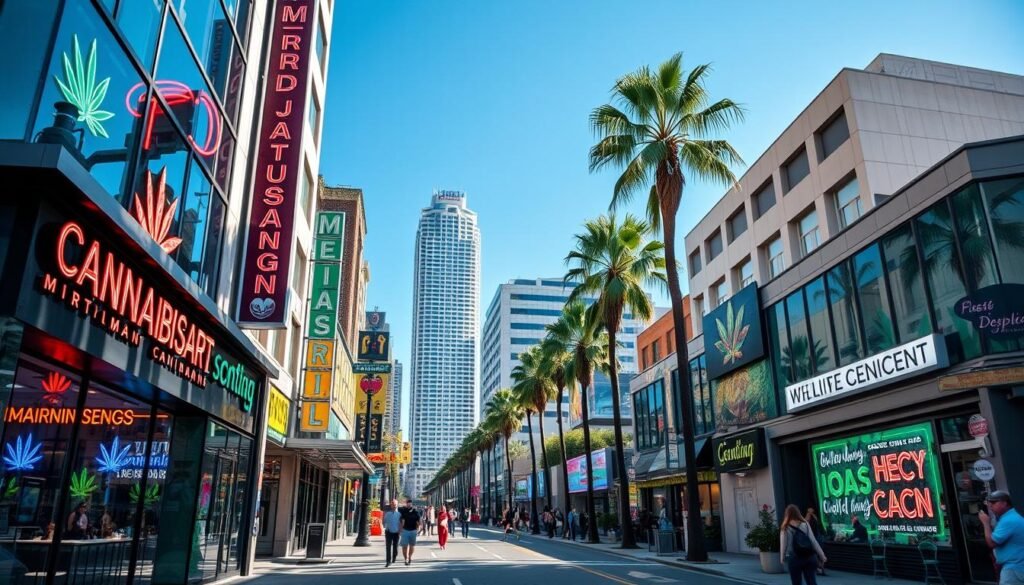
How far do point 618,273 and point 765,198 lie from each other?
7246mm

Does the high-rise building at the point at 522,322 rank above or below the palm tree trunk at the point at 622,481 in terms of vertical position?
above

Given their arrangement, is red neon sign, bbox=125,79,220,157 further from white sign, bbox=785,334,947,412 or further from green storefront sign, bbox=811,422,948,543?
green storefront sign, bbox=811,422,948,543

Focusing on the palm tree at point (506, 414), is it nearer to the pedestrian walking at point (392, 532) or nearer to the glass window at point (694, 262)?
the glass window at point (694, 262)

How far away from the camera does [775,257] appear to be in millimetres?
29203

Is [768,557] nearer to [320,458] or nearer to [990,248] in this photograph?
[990,248]

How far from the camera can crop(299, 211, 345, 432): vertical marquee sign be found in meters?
25.0

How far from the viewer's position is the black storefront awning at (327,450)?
22750mm

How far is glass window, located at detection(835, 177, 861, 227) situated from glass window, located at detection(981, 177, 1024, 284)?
9.55 meters

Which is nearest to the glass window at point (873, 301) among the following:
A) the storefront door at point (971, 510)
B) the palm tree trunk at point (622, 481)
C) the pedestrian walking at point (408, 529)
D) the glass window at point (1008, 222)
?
the storefront door at point (971, 510)

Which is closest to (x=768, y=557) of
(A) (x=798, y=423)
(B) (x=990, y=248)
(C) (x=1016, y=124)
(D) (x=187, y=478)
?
(A) (x=798, y=423)

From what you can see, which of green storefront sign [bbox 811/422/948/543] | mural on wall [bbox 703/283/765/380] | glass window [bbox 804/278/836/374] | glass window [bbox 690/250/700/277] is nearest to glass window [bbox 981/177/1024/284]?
green storefront sign [bbox 811/422/948/543]

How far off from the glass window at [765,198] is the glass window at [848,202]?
4154 millimetres

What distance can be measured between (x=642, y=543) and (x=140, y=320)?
1204 inches

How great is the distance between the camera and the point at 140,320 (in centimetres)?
968
